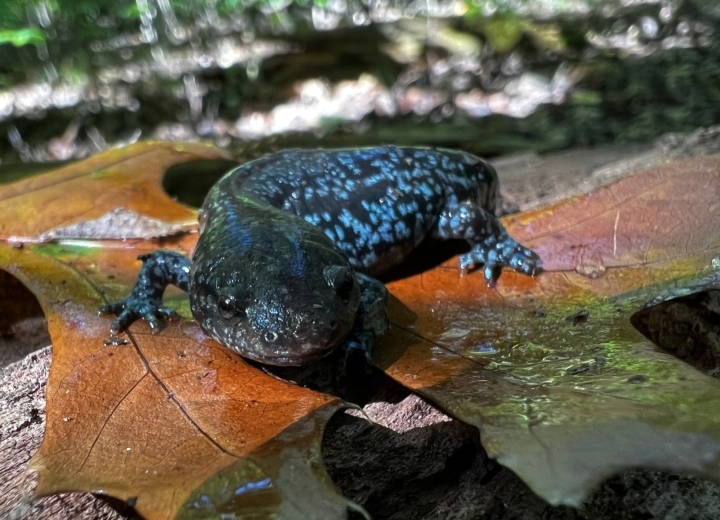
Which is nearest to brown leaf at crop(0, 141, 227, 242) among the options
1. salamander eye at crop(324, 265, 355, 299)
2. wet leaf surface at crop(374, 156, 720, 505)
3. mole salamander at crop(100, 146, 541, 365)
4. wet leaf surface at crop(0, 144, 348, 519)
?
wet leaf surface at crop(0, 144, 348, 519)

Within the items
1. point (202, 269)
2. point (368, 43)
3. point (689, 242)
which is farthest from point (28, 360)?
point (368, 43)

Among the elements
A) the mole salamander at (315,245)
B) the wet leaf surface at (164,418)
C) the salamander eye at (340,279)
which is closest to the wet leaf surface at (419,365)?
the wet leaf surface at (164,418)

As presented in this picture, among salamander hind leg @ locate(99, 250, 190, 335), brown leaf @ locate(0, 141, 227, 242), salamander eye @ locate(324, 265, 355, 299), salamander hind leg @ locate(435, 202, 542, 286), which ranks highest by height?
brown leaf @ locate(0, 141, 227, 242)

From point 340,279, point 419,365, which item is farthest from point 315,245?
point 419,365

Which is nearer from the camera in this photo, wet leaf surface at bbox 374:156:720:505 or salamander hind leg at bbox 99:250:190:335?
wet leaf surface at bbox 374:156:720:505

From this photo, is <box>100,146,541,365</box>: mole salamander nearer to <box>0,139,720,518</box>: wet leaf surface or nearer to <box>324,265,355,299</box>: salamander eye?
<box>324,265,355,299</box>: salamander eye

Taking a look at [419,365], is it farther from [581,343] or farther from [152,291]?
[152,291]

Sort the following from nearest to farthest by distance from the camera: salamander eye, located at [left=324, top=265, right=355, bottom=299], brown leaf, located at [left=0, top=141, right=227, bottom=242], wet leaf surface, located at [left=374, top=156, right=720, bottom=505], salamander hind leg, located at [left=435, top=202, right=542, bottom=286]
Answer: wet leaf surface, located at [left=374, top=156, right=720, bottom=505], salamander eye, located at [left=324, top=265, right=355, bottom=299], salamander hind leg, located at [left=435, top=202, right=542, bottom=286], brown leaf, located at [left=0, top=141, right=227, bottom=242]

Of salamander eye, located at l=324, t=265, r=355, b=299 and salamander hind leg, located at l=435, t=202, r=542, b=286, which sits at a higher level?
salamander eye, located at l=324, t=265, r=355, b=299
